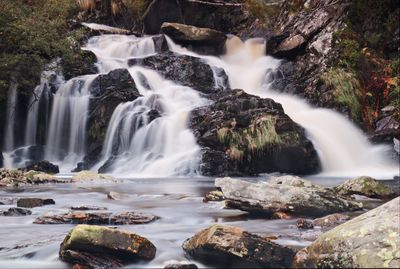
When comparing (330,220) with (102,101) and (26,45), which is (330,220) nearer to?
(102,101)

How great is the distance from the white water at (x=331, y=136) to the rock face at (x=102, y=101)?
5536 mm

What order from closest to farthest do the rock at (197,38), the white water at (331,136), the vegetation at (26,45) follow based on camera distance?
the white water at (331,136)
the vegetation at (26,45)
the rock at (197,38)

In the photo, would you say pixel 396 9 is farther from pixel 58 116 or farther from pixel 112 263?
pixel 112 263

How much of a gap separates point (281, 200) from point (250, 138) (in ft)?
26.4

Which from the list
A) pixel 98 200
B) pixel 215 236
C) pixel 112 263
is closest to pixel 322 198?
pixel 215 236

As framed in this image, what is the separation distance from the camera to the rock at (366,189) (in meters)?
8.63

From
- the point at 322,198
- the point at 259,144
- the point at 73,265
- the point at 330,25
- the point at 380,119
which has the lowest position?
the point at 73,265

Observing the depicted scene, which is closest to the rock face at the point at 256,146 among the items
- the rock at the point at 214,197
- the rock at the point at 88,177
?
the rock at the point at 88,177

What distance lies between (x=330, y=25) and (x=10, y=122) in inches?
593

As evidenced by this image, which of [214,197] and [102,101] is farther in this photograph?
[102,101]

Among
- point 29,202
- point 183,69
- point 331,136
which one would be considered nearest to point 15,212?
point 29,202

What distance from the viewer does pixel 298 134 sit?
15.3 meters

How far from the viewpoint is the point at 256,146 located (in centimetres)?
1491

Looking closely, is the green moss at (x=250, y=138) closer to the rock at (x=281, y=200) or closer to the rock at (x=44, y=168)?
the rock at (x=44, y=168)
